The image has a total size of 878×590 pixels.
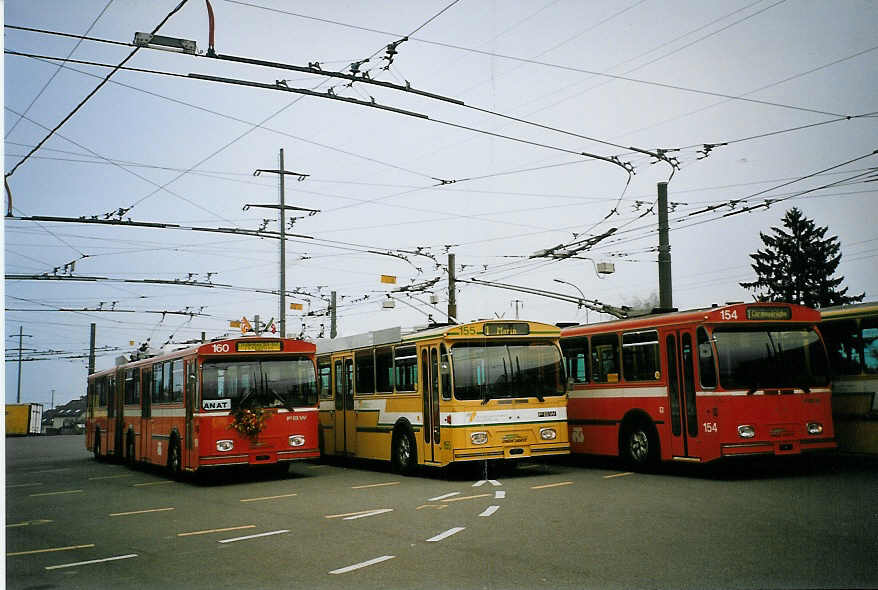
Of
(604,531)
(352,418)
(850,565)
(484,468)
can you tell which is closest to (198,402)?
(352,418)

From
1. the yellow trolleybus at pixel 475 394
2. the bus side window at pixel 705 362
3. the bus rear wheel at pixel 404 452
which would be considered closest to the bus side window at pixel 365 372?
the yellow trolleybus at pixel 475 394

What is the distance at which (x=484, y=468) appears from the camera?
16.8m

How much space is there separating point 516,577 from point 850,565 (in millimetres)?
2814

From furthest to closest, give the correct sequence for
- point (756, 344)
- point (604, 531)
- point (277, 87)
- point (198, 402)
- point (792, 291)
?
point (198, 402) → point (792, 291) → point (756, 344) → point (277, 87) → point (604, 531)

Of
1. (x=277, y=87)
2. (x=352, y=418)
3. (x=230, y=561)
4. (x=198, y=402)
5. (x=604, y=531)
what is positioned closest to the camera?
(x=230, y=561)

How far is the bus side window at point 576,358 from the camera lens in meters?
18.1

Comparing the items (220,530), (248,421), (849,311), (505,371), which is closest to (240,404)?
(248,421)

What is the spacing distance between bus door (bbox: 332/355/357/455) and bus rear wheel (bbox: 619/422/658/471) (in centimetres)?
632

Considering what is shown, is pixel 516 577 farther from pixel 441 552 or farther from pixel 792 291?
pixel 792 291

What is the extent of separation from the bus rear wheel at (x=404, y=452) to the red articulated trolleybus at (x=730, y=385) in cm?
418

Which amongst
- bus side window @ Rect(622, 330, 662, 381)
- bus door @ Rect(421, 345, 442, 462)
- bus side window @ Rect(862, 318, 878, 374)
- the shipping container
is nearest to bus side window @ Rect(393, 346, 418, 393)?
bus door @ Rect(421, 345, 442, 462)

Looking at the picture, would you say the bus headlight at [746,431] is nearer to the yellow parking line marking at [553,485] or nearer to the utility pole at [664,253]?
the yellow parking line marking at [553,485]

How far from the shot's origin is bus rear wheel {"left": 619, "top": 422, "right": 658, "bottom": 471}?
15.9 metres

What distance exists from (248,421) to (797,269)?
10.5 metres
